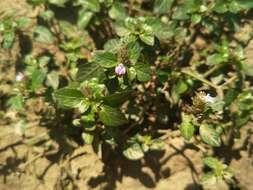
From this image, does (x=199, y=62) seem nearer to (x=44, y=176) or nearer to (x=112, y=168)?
(x=112, y=168)

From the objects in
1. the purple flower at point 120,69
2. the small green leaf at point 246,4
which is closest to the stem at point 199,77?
the small green leaf at point 246,4

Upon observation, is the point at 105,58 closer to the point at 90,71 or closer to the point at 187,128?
the point at 90,71

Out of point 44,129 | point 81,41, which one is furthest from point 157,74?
point 44,129

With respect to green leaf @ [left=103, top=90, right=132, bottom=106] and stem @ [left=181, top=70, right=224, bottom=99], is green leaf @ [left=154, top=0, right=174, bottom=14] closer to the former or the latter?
stem @ [left=181, top=70, right=224, bottom=99]

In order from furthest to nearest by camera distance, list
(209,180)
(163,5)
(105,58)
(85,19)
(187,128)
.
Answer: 1. (85,19)
2. (163,5)
3. (209,180)
4. (187,128)
5. (105,58)

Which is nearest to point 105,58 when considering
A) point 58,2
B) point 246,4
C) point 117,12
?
point 117,12

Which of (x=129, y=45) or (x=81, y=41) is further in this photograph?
(x=81, y=41)

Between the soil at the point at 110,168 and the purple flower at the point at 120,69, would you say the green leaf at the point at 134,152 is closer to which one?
the soil at the point at 110,168
